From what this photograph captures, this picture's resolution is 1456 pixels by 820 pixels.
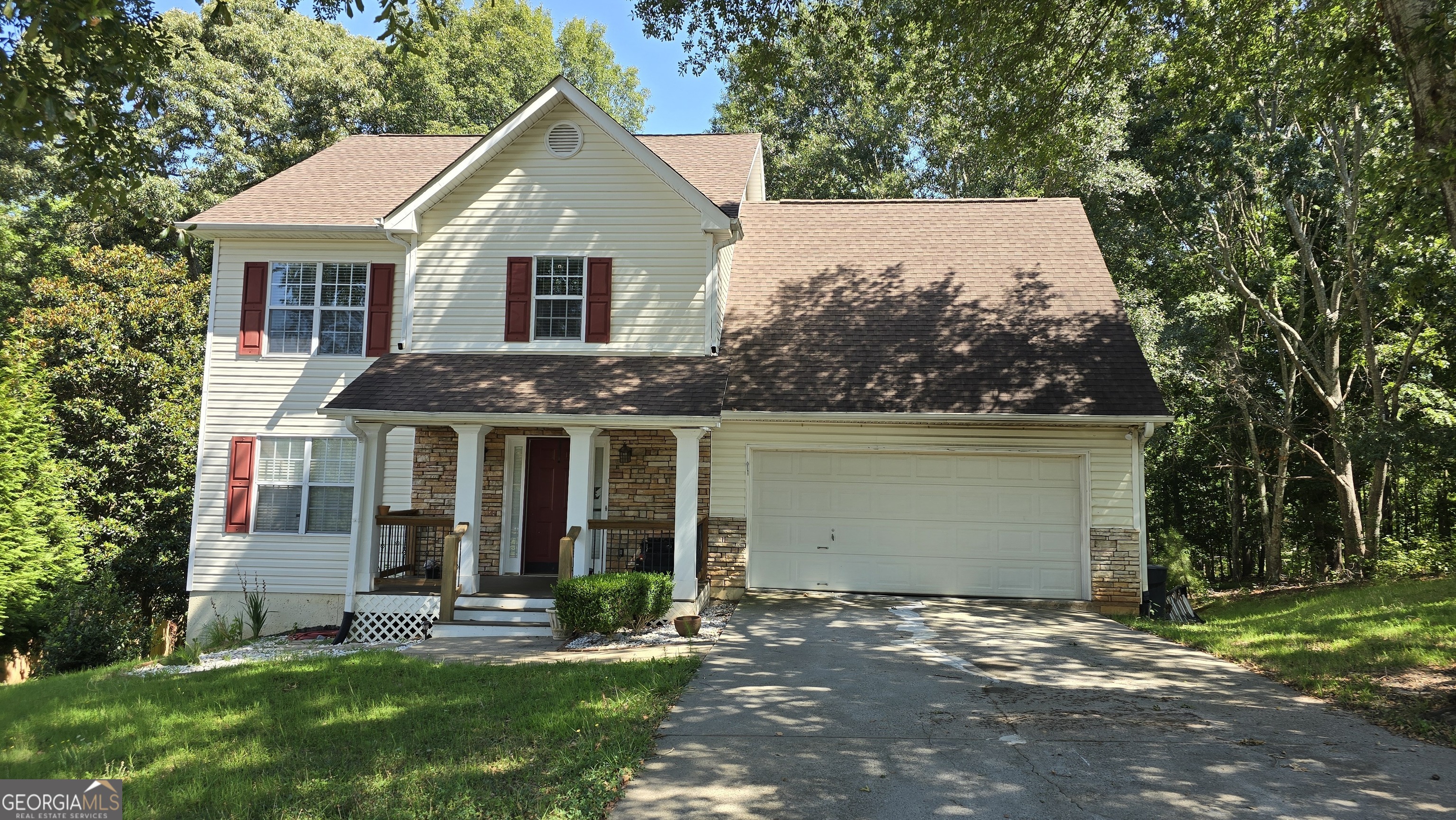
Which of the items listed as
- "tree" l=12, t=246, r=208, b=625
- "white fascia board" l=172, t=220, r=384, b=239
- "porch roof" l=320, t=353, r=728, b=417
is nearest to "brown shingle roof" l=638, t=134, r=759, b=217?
"porch roof" l=320, t=353, r=728, b=417

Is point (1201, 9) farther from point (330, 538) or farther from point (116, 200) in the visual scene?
point (330, 538)

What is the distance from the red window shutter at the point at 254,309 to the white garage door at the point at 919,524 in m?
8.25

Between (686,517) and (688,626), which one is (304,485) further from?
(688,626)

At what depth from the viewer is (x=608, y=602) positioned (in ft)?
32.1

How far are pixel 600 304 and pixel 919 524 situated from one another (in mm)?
5973

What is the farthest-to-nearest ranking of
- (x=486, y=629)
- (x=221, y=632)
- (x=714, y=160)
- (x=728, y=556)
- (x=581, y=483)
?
1. (x=714, y=160)
2. (x=728, y=556)
3. (x=221, y=632)
4. (x=581, y=483)
5. (x=486, y=629)

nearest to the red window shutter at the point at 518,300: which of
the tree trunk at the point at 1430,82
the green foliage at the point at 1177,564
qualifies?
the tree trunk at the point at 1430,82

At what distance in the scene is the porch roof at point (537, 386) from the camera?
10945 millimetres

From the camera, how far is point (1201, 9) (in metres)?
11.6

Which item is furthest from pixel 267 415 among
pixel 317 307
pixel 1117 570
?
pixel 1117 570

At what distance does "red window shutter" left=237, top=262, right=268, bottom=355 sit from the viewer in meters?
13.3

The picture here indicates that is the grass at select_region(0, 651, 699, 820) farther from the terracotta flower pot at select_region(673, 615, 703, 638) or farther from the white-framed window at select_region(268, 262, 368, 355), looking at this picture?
the white-framed window at select_region(268, 262, 368, 355)

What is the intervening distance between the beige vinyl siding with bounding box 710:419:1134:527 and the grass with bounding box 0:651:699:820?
185 inches

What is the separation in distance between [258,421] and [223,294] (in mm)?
2188
